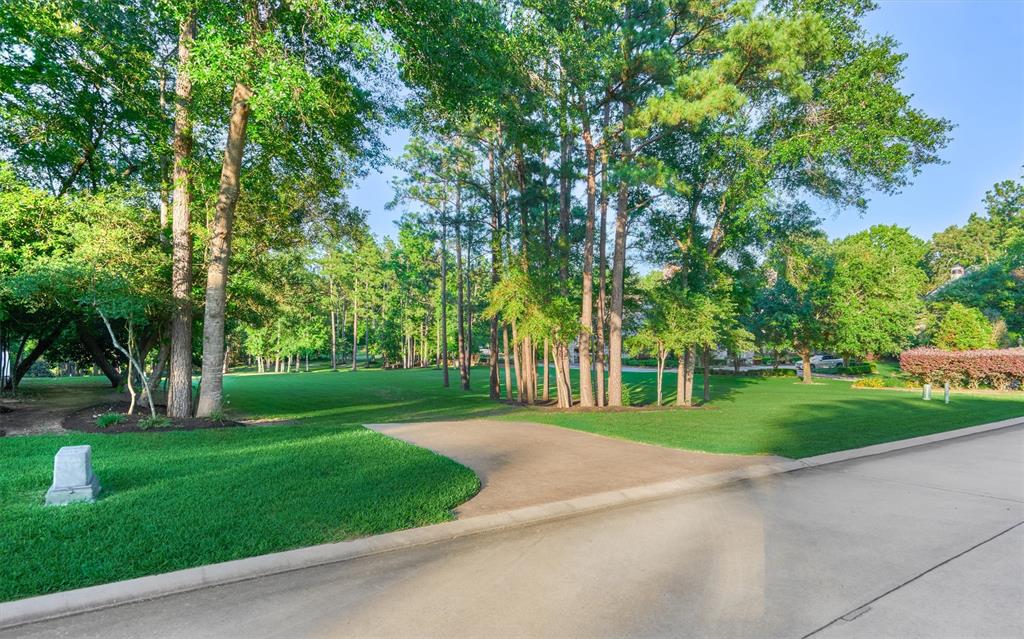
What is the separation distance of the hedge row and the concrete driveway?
20.9 m

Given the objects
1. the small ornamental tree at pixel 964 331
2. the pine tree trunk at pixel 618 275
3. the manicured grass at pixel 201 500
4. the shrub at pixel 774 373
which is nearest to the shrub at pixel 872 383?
the small ornamental tree at pixel 964 331

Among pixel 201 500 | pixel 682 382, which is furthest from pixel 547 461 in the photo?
pixel 682 382

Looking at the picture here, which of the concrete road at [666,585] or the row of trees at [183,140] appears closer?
the concrete road at [666,585]

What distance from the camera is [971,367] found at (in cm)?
2330

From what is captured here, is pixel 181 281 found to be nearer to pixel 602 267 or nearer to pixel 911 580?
pixel 602 267

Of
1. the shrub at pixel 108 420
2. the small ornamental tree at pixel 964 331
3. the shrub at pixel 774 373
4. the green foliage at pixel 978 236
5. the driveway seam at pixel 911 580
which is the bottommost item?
the shrub at pixel 774 373

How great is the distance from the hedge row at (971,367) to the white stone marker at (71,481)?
28.6 m

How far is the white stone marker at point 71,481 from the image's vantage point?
5039mm

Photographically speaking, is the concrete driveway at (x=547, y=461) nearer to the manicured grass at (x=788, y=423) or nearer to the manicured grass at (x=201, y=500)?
the manicured grass at (x=201, y=500)

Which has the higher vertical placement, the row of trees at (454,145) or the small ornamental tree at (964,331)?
the row of trees at (454,145)

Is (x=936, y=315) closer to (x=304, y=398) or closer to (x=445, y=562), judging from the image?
(x=304, y=398)

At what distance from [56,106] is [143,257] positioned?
443cm

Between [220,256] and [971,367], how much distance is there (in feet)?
102

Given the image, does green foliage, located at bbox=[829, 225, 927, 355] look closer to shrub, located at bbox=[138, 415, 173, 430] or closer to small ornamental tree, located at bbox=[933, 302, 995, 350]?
small ornamental tree, located at bbox=[933, 302, 995, 350]
